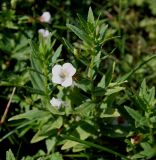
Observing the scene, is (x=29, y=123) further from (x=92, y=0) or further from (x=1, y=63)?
(x=92, y=0)

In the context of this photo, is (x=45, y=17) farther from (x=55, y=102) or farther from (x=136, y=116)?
(x=136, y=116)

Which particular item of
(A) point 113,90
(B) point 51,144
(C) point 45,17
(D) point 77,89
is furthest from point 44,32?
(A) point 113,90

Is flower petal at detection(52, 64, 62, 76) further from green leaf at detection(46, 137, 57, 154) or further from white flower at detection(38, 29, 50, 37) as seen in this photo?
white flower at detection(38, 29, 50, 37)

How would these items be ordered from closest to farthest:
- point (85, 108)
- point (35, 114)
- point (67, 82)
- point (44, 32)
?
point (67, 82), point (85, 108), point (35, 114), point (44, 32)

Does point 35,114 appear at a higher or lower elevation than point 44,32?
lower

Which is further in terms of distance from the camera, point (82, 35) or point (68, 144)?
point (68, 144)

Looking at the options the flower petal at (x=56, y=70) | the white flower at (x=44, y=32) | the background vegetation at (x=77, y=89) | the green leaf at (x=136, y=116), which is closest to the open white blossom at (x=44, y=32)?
the white flower at (x=44, y=32)
